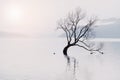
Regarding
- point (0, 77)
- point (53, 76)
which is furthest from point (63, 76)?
point (0, 77)

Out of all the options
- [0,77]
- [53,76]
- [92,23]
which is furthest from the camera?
[92,23]

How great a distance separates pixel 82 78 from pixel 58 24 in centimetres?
2660

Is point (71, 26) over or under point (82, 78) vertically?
over

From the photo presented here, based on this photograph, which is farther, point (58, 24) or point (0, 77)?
point (58, 24)

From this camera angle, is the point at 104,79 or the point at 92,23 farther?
the point at 92,23

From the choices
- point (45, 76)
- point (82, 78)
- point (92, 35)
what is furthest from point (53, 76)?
point (92, 35)


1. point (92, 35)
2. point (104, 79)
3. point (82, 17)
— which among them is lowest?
point (104, 79)

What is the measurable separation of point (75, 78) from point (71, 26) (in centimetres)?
2554

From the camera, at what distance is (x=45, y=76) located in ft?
70.3

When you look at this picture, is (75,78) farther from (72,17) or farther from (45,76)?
(72,17)

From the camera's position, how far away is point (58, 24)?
153 feet

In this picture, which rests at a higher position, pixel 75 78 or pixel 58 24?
pixel 58 24

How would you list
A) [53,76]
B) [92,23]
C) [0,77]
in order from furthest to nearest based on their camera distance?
1. [92,23]
2. [53,76]
3. [0,77]

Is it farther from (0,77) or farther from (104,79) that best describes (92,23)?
(0,77)
